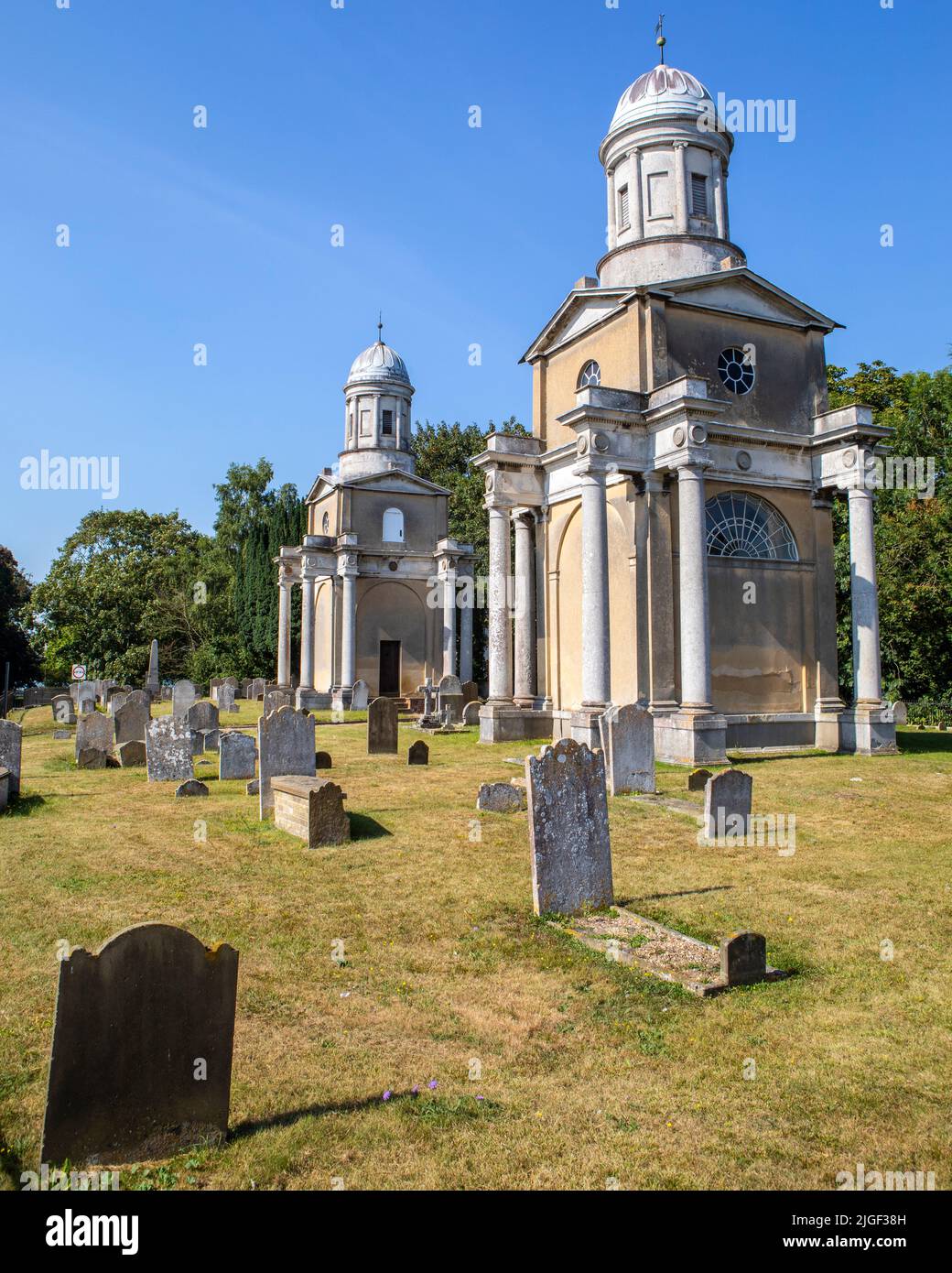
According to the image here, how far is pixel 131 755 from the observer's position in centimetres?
1725

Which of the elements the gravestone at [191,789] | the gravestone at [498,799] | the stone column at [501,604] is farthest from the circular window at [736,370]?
the gravestone at [191,789]

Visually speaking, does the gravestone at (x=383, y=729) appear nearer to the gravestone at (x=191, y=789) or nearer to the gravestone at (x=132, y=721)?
the gravestone at (x=132, y=721)

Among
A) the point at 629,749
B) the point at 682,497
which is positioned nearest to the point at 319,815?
the point at 629,749

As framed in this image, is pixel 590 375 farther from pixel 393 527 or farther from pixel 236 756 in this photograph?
pixel 393 527

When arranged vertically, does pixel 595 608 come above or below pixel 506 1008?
above

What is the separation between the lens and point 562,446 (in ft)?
71.6

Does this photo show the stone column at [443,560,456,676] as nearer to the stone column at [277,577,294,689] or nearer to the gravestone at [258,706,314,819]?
the stone column at [277,577,294,689]

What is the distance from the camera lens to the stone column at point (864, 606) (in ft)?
64.2

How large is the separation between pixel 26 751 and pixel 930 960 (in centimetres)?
1979

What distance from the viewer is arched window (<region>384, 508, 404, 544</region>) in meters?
38.4

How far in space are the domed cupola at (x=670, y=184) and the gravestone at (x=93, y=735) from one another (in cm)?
1645

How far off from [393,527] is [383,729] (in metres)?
20.3
